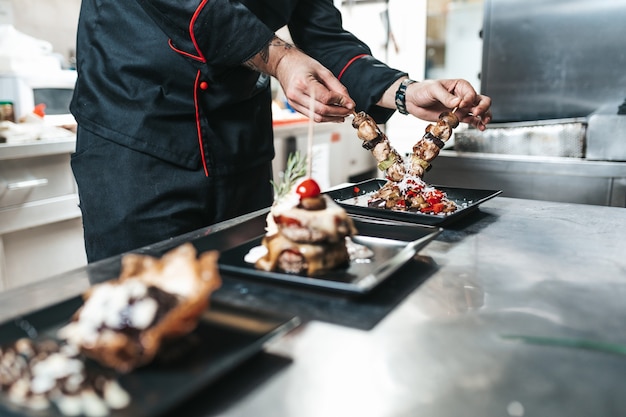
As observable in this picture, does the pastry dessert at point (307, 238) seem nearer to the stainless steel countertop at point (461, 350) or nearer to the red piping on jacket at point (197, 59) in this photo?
the stainless steel countertop at point (461, 350)

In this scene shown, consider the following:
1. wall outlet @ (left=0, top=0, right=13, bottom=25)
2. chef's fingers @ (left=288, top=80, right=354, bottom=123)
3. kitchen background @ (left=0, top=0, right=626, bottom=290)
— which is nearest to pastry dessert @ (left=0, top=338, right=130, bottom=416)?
chef's fingers @ (left=288, top=80, right=354, bottom=123)

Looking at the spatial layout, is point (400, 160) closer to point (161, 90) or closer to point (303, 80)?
point (303, 80)

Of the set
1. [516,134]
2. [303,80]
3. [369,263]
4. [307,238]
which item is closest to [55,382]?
[307,238]

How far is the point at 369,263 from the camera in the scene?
102cm

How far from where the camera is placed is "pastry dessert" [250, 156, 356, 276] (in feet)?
2.98

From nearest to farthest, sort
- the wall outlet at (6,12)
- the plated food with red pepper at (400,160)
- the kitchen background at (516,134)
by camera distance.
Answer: the plated food with red pepper at (400,160) < the kitchen background at (516,134) < the wall outlet at (6,12)

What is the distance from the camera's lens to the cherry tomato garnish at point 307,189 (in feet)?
3.15

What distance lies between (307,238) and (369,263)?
0.57ft

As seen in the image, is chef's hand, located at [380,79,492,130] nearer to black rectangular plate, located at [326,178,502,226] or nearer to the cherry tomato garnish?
black rectangular plate, located at [326,178,502,226]

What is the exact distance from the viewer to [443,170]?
2764 mm

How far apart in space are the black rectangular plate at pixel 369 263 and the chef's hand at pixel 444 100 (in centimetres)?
70

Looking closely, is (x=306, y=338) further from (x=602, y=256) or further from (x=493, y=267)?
(x=602, y=256)

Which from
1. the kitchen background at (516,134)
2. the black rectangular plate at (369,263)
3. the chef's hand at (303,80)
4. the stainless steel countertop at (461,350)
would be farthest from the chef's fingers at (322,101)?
the kitchen background at (516,134)

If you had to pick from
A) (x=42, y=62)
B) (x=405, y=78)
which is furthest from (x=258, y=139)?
(x=42, y=62)
